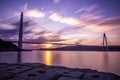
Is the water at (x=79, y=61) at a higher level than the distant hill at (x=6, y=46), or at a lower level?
lower

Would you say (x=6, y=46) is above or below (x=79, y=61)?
above

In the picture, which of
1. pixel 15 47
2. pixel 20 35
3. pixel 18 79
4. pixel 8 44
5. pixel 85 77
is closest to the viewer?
pixel 18 79

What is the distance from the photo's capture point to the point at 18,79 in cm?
731

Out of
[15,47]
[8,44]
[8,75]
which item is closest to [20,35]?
[8,44]

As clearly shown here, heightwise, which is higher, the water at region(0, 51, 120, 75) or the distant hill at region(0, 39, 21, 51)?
the distant hill at region(0, 39, 21, 51)

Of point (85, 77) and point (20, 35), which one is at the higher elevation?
point (20, 35)

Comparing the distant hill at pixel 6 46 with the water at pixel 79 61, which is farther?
the distant hill at pixel 6 46

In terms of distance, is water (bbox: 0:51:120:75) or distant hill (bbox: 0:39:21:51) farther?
distant hill (bbox: 0:39:21:51)

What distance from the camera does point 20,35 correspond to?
68.7 meters

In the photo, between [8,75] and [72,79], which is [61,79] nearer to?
[72,79]

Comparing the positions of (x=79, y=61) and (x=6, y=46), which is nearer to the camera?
(x=79, y=61)

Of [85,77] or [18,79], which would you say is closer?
[18,79]

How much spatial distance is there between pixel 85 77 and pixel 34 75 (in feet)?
8.30

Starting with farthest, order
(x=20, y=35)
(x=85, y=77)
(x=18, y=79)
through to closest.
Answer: (x=20, y=35), (x=85, y=77), (x=18, y=79)
